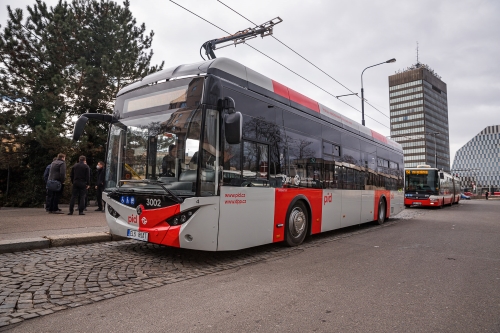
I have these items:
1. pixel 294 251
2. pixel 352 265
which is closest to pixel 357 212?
pixel 294 251

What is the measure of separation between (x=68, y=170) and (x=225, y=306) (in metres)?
14.0

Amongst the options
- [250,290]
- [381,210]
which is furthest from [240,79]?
[381,210]

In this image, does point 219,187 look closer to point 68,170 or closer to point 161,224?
point 161,224

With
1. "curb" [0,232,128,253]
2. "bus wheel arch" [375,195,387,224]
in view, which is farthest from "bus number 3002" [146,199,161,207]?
"bus wheel arch" [375,195,387,224]

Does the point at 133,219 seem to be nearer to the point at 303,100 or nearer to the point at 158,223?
the point at 158,223

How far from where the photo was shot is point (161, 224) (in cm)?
539

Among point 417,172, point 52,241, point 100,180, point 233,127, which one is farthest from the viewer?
point 417,172

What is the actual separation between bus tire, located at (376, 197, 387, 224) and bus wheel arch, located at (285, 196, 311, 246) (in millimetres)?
5368

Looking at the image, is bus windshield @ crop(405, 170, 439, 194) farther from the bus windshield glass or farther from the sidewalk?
the bus windshield glass

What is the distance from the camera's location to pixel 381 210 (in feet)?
40.0

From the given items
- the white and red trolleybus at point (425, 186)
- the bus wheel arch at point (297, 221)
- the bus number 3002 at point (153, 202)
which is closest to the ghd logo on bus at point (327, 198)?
the bus wheel arch at point (297, 221)

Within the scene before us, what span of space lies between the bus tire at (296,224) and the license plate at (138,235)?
110 inches

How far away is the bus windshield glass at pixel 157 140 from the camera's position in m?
5.27

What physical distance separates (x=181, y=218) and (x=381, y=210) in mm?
9071
